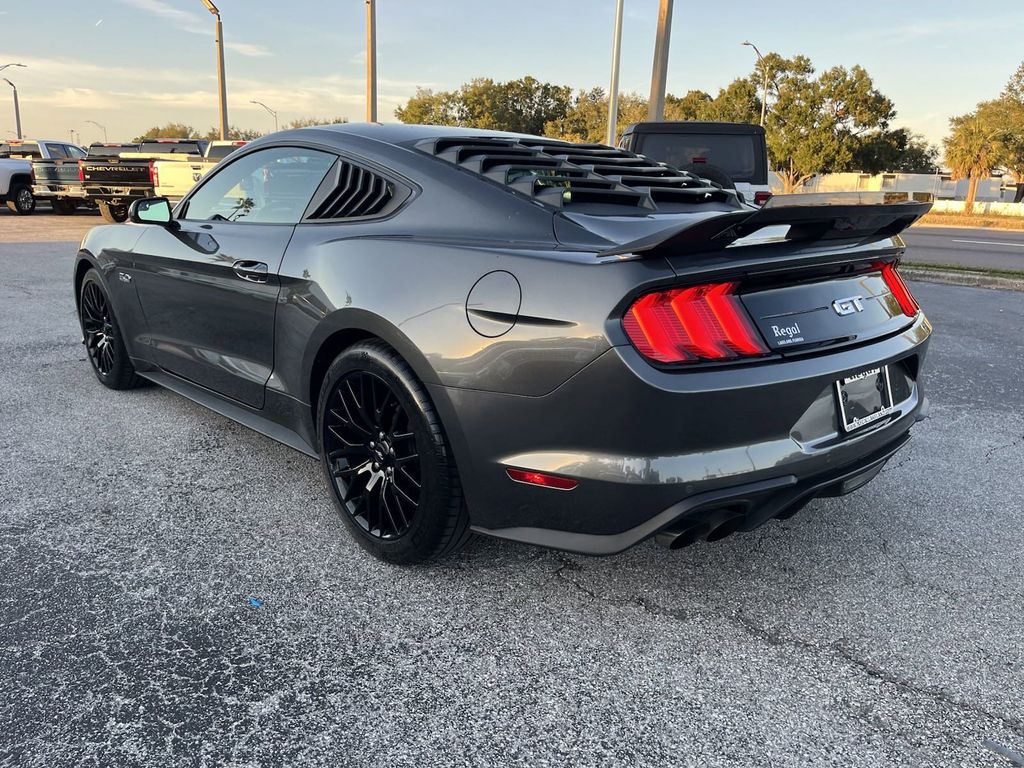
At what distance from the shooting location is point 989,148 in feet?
125

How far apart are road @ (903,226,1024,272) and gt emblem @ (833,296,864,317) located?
10.9 meters

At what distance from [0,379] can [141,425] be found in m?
1.52

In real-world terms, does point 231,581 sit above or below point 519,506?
below

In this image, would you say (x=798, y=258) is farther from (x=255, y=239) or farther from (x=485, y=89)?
(x=485, y=89)

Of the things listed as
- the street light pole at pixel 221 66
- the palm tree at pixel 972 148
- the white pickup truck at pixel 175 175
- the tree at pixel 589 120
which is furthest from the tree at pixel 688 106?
the white pickup truck at pixel 175 175

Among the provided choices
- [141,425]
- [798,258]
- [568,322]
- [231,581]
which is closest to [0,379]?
[141,425]

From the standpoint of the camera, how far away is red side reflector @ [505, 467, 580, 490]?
87.6 inches

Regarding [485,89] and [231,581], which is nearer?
[231,581]

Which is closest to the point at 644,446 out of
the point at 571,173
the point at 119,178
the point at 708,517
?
the point at 708,517

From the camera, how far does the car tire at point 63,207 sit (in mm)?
19469

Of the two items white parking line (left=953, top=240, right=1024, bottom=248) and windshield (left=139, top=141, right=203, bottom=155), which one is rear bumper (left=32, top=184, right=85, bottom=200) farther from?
white parking line (left=953, top=240, right=1024, bottom=248)

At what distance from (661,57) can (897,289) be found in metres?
12.1

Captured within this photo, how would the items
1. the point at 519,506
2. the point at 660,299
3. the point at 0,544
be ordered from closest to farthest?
the point at 660,299 < the point at 519,506 < the point at 0,544

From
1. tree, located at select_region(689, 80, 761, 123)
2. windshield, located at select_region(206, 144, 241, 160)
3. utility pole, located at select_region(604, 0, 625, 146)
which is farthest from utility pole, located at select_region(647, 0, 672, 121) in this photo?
tree, located at select_region(689, 80, 761, 123)
